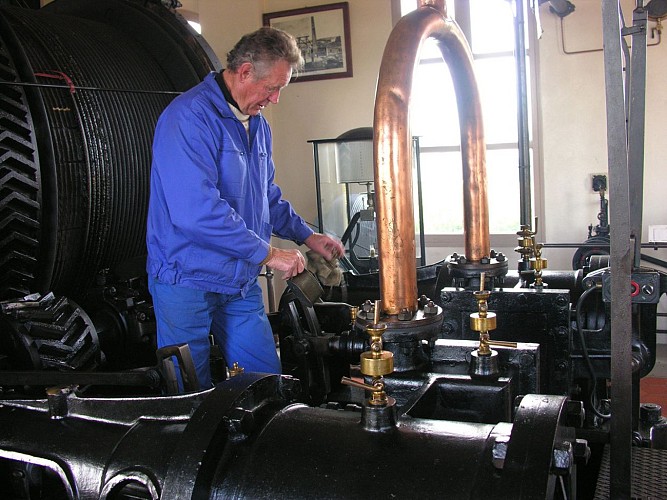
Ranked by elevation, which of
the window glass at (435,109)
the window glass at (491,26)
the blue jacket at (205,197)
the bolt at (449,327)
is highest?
the window glass at (491,26)

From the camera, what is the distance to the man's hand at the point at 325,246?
2.32 meters

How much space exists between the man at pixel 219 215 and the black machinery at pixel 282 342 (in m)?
0.19

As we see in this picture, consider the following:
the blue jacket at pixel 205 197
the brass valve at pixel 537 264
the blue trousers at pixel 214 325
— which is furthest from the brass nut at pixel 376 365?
the blue trousers at pixel 214 325

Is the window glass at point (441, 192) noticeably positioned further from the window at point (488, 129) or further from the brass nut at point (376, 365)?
the brass nut at point (376, 365)

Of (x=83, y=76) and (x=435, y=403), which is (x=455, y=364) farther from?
(x=83, y=76)

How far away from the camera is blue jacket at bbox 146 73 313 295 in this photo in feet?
6.84

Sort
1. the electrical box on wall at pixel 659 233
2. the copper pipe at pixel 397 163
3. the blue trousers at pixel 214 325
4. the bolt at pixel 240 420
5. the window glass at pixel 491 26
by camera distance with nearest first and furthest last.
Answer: the bolt at pixel 240 420
the copper pipe at pixel 397 163
the blue trousers at pixel 214 325
the electrical box on wall at pixel 659 233
the window glass at pixel 491 26

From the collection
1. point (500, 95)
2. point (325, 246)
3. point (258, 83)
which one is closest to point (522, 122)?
point (325, 246)

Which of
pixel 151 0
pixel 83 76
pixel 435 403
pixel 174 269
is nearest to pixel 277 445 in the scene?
pixel 435 403

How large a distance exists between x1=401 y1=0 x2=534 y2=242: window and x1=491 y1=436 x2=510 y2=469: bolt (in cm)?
559

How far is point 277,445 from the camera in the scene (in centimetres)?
86

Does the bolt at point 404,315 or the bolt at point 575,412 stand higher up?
the bolt at point 404,315

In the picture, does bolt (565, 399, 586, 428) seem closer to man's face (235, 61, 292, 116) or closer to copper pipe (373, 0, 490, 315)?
copper pipe (373, 0, 490, 315)

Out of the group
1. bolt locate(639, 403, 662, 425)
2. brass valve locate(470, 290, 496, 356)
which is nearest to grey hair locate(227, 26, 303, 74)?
brass valve locate(470, 290, 496, 356)
